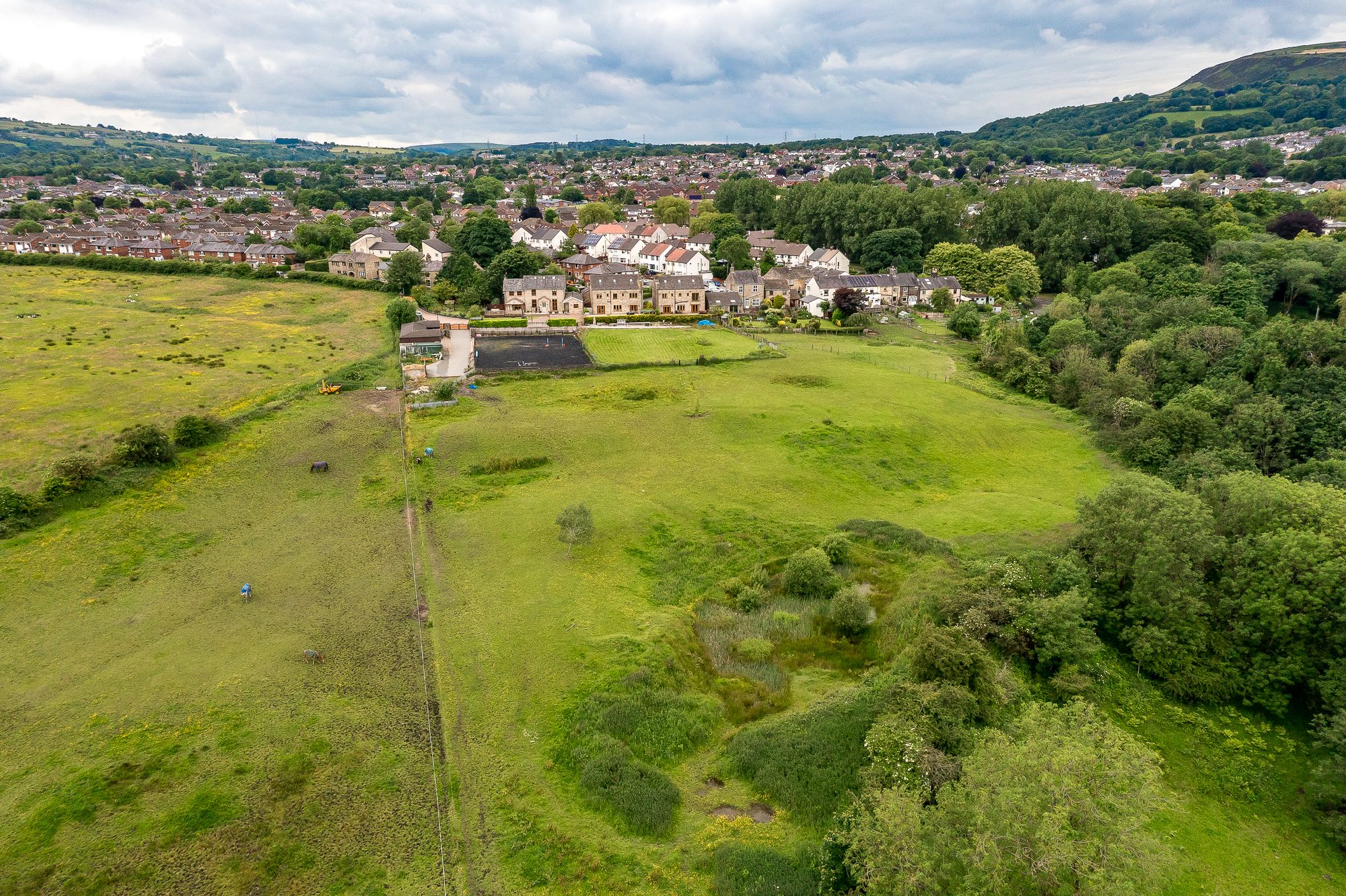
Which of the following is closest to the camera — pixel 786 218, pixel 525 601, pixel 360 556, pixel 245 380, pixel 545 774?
pixel 545 774

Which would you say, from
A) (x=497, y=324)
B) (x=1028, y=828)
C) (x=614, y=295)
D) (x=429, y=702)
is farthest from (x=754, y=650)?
(x=614, y=295)

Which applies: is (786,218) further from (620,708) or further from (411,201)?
(620,708)

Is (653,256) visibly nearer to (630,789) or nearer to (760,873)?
(630,789)

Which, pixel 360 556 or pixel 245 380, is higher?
pixel 245 380

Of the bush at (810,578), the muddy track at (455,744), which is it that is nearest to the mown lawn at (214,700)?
the muddy track at (455,744)

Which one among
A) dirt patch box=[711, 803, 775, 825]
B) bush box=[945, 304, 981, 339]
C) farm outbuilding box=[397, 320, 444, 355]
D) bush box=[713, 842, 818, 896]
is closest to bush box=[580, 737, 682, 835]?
dirt patch box=[711, 803, 775, 825]

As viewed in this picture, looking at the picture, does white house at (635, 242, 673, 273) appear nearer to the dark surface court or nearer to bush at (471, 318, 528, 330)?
bush at (471, 318, 528, 330)

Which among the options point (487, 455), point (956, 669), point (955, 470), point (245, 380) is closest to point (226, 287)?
point (245, 380)
